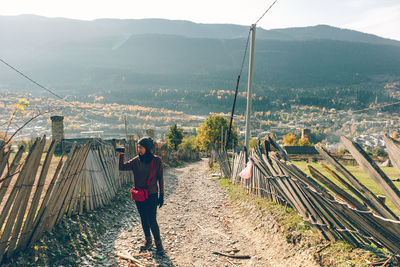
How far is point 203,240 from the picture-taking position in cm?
545

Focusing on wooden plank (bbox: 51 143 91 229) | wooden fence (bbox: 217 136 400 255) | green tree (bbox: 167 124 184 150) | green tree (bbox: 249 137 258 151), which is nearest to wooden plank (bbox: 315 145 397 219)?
wooden fence (bbox: 217 136 400 255)

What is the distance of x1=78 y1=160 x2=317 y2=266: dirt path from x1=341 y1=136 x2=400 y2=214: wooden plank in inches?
60.5

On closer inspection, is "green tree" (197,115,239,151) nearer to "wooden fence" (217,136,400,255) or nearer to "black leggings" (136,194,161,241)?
"wooden fence" (217,136,400,255)

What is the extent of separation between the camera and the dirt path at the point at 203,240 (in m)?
4.33

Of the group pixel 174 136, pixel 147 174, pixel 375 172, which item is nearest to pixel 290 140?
pixel 174 136

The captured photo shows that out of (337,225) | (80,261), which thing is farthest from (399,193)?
(80,261)

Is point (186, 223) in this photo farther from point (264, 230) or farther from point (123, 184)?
point (123, 184)

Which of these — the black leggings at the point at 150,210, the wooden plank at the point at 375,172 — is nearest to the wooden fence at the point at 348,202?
the wooden plank at the point at 375,172

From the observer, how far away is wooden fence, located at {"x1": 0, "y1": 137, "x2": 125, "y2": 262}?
349cm

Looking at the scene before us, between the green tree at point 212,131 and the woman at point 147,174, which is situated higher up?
the woman at point 147,174

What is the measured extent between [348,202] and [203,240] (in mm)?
2904

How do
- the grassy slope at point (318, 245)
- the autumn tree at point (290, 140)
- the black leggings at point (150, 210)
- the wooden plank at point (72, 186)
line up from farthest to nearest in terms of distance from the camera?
the autumn tree at point (290, 140)
the wooden plank at point (72, 186)
the black leggings at point (150, 210)
the grassy slope at point (318, 245)

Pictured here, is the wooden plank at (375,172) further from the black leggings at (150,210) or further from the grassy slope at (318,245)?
the black leggings at (150,210)

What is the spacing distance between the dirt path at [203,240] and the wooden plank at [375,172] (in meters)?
1.54
